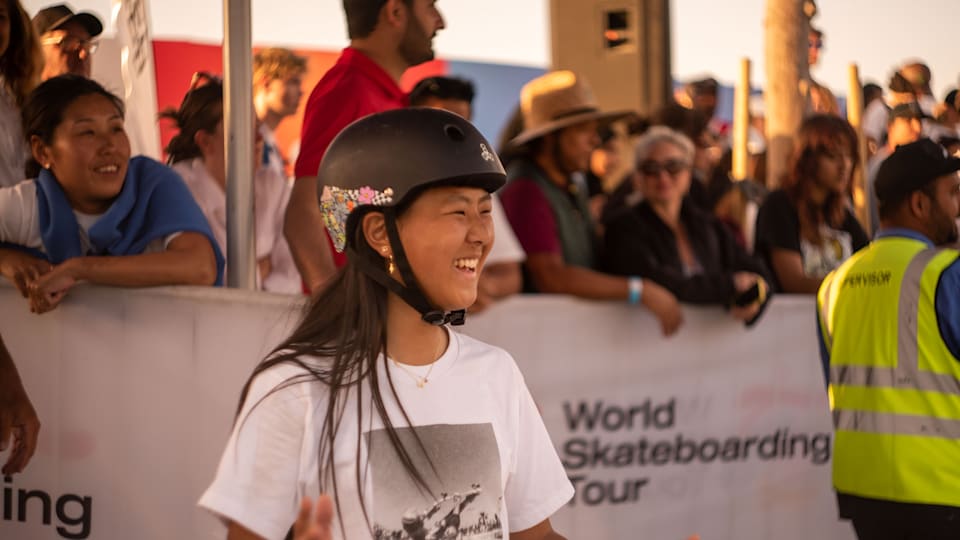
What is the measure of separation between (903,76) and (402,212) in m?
7.21

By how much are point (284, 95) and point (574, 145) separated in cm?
138

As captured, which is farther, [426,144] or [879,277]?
[879,277]

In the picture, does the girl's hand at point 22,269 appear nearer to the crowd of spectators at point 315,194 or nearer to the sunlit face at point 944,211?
the crowd of spectators at point 315,194

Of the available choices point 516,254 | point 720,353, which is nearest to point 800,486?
point 720,353

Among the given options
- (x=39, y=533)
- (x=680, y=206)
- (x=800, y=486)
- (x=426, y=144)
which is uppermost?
(x=426, y=144)

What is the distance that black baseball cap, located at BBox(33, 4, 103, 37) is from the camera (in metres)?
4.87

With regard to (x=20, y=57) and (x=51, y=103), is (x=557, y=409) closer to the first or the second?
(x=51, y=103)

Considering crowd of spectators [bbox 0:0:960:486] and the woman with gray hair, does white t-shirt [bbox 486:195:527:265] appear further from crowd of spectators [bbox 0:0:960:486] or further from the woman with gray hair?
the woman with gray hair

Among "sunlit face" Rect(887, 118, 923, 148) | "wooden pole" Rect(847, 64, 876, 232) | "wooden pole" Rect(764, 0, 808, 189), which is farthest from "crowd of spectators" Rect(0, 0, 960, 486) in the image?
"wooden pole" Rect(764, 0, 808, 189)

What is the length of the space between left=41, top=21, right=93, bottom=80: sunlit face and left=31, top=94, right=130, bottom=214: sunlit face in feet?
1.17

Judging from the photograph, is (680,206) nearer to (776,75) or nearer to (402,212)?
(402,212)

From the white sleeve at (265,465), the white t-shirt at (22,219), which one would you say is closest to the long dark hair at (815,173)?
the white t-shirt at (22,219)

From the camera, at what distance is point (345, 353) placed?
7.80 feet

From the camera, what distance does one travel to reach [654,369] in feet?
18.0
